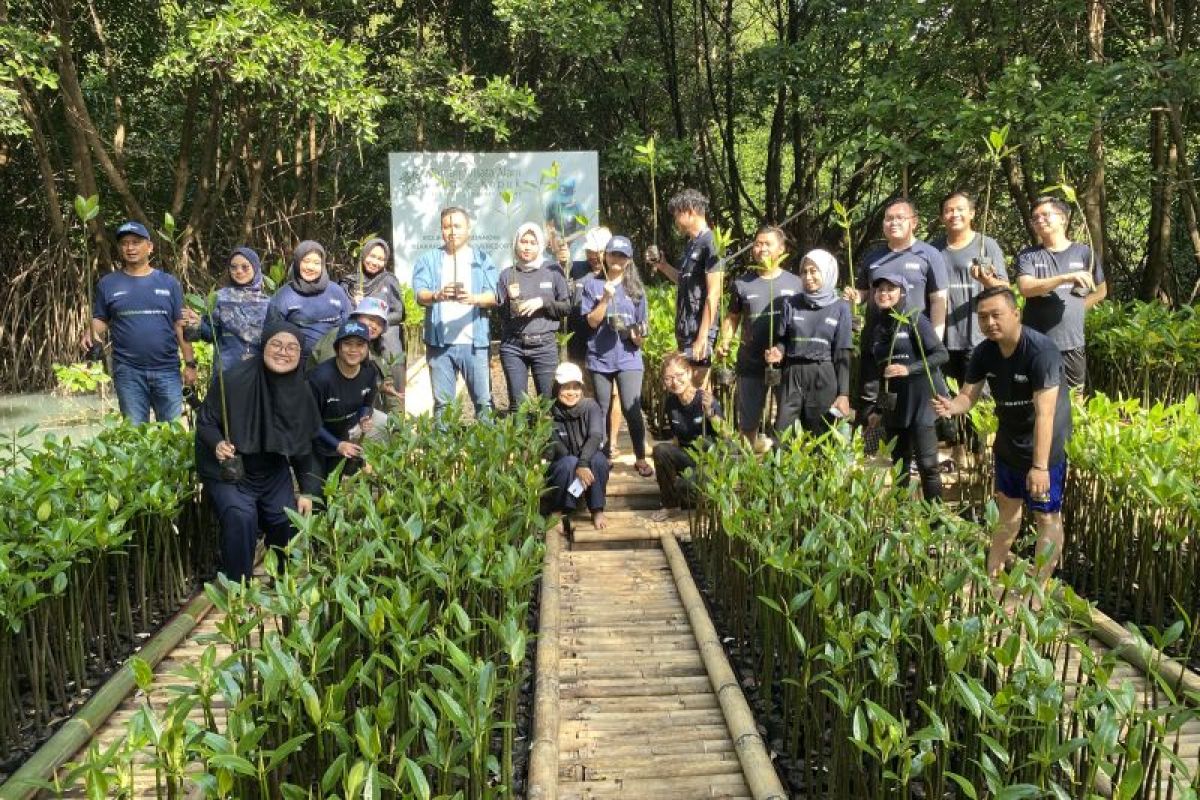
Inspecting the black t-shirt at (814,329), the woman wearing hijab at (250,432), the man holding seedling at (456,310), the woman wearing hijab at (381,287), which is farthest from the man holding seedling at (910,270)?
the woman wearing hijab at (250,432)

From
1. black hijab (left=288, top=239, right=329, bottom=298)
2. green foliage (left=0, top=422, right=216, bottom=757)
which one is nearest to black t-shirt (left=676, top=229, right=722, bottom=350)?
black hijab (left=288, top=239, right=329, bottom=298)

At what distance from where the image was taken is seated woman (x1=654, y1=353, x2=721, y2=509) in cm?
558

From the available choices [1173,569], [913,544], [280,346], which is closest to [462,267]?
[280,346]

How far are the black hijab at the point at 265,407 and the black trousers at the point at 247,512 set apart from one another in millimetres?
169

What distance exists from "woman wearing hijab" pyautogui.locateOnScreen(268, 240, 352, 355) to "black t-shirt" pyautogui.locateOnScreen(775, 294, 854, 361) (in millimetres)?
2537

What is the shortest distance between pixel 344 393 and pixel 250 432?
76 cm

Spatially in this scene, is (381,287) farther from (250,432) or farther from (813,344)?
(813,344)

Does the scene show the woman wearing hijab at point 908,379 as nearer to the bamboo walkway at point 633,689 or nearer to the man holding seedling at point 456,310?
the bamboo walkway at point 633,689

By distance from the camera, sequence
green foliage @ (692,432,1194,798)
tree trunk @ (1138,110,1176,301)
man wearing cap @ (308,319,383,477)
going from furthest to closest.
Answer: tree trunk @ (1138,110,1176,301) < man wearing cap @ (308,319,383,477) < green foliage @ (692,432,1194,798)

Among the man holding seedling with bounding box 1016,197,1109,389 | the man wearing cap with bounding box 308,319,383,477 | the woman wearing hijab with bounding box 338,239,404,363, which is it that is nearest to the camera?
the man wearing cap with bounding box 308,319,383,477

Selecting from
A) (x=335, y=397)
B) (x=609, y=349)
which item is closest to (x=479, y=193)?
(x=609, y=349)

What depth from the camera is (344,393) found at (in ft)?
17.0

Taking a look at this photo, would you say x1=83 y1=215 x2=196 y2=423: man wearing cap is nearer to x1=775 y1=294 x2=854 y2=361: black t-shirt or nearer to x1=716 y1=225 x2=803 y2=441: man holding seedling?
x1=716 y1=225 x2=803 y2=441: man holding seedling

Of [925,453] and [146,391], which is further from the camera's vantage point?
[146,391]
